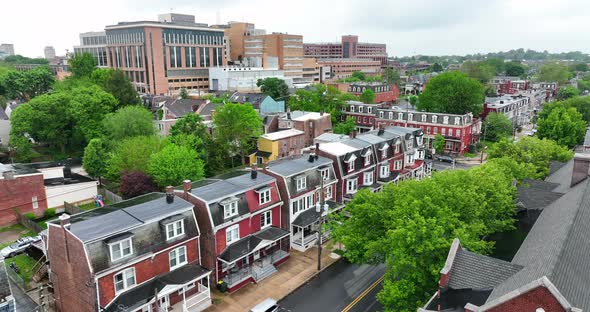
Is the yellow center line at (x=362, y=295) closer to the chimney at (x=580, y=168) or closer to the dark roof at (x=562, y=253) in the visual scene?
the dark roof at (x=562, y=253)

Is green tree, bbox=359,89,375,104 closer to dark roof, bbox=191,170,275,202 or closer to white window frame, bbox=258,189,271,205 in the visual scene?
dark roof, bbox=191,170,275,202

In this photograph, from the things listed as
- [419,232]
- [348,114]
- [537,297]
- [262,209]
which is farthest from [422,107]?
[537,297]

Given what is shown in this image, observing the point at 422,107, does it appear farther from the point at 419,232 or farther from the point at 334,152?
the point at 419,232

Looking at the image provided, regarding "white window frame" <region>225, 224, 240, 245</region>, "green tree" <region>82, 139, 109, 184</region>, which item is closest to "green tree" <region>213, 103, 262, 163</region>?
"green tree" <region>82, 139, 109, 184</region>

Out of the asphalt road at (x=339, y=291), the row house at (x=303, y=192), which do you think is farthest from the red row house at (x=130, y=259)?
the row house at (x=303, y=192)

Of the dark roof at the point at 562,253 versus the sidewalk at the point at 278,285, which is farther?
the sidewalk at the point at 278,285

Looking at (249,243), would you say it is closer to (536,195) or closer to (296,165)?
(296,165)

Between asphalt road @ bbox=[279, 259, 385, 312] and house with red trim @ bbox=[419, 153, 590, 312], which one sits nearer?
house with red trim @ bbox=[419, 153, 590, 312]
